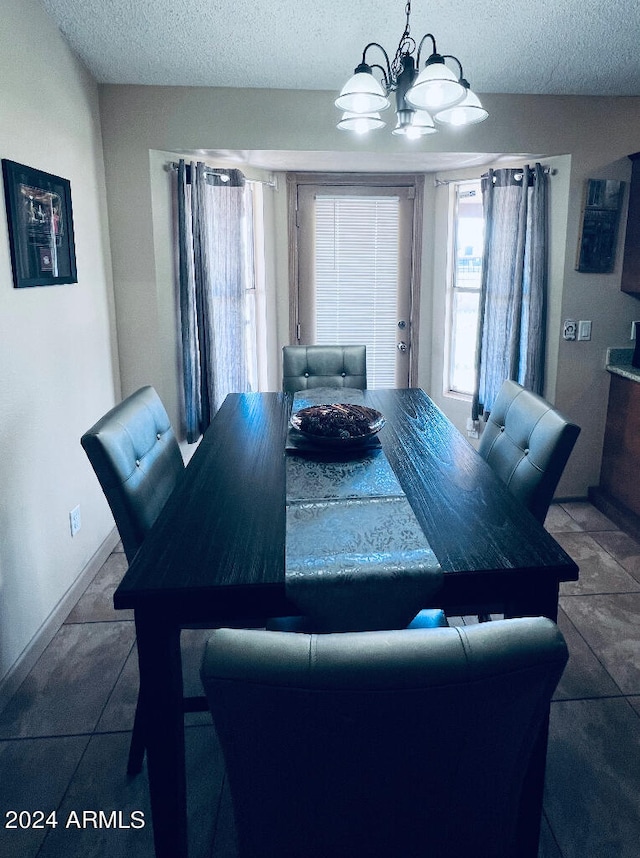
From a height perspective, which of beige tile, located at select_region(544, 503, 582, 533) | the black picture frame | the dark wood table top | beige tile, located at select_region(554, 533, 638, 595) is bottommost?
beige tile, located at select_region(554, 533, 638, 595)

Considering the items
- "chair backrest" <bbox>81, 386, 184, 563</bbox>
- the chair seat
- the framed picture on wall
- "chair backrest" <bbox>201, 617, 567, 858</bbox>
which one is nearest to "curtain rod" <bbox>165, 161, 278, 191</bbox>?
"chair backrest" <bbox>81, 386, 184, 563</bbox>

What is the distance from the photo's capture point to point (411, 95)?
1732mm

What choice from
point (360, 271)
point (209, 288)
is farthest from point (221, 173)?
point (360, 271)

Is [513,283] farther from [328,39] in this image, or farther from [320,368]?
[328,39]

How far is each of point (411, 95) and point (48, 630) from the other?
7.54 feet

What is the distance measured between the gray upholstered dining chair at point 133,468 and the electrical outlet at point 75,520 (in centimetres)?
88

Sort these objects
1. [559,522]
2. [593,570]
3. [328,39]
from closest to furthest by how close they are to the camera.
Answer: [328,39]
[593,570]
[559,522]

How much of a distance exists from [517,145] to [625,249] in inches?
33.9

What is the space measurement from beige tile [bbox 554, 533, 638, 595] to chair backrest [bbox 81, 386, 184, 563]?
1.76 meters

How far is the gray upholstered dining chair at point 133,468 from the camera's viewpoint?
1.62m

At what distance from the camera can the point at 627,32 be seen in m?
2.51

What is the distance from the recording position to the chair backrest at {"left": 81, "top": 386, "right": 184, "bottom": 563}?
1619 mm

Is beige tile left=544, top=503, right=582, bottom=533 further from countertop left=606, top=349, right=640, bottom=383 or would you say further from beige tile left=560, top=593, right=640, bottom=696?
countertop left=606, top=349, right=640, bottom=383

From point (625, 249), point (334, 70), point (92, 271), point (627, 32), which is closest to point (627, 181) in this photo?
point (625, 249)
